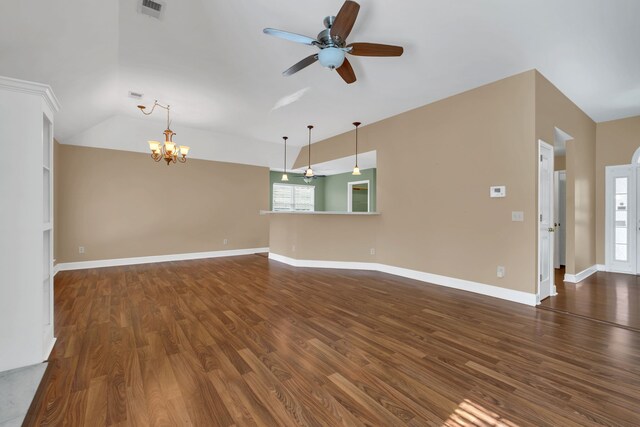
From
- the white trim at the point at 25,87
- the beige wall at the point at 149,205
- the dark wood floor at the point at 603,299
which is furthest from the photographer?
the beige wall at the point at 149,205

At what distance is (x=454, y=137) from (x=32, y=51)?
16.6 ft

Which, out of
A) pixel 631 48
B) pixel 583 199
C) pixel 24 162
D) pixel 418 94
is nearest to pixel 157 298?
pixel 24 162

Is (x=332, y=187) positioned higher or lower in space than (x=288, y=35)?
lower

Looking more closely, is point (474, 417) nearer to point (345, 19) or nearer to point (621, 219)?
point (345, 19)

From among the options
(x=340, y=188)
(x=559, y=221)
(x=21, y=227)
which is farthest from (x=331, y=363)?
(x=340, y=188)

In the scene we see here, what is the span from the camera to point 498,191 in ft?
12.1

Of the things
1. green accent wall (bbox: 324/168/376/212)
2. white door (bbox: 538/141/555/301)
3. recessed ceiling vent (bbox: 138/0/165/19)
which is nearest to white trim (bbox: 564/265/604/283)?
white door (bbox: 538/141/555/301)

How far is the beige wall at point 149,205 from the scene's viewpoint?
5325mm

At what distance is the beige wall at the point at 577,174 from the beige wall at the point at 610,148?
0.13 metres

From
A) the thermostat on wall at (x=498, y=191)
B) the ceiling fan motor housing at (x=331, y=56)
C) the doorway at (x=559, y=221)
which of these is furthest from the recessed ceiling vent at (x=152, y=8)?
the doorway at (x=559, y=221)

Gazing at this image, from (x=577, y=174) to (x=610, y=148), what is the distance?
1.32 meters

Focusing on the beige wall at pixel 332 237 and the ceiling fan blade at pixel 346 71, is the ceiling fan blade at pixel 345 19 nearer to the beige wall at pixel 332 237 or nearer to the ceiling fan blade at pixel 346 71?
the ceiling fan blade at pixel 346 71

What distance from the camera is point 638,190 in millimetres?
4945

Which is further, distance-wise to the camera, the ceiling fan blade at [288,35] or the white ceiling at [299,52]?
the white ceiling at [299,52]
